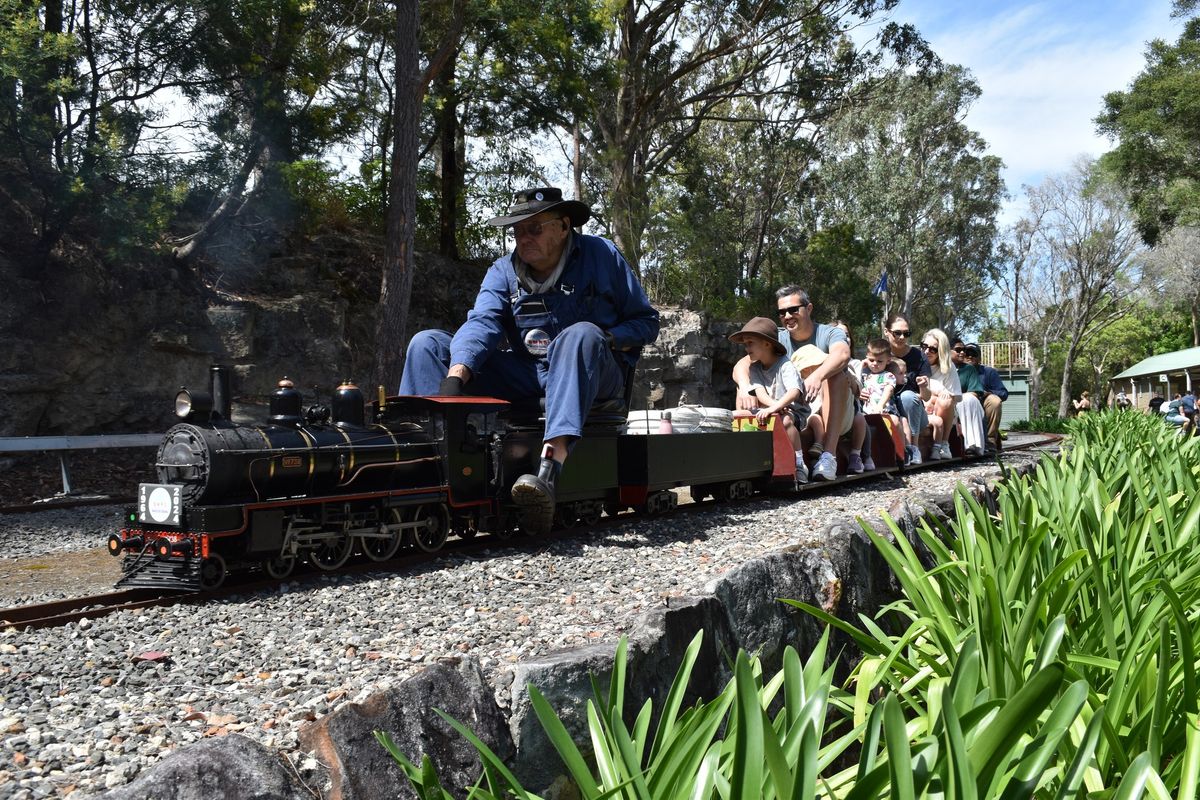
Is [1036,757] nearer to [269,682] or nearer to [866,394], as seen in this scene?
[269,682]

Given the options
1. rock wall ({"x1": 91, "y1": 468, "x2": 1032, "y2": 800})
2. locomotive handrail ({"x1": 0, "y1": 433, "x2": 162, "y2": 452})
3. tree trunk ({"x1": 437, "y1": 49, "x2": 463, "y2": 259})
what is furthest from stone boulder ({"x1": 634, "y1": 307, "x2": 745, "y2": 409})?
rock wall ({"x1": 91, "y1": 468, "x2": 1032, "y2": 800})

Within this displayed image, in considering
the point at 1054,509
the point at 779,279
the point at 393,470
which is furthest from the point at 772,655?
the point at 779,279

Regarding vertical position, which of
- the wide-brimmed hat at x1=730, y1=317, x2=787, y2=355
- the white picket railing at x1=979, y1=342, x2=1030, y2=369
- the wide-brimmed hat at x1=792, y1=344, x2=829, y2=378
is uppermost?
the white picket railing at x1=979, y1=342, x2=1030, y2=369

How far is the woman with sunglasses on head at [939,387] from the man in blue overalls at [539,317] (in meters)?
5.45

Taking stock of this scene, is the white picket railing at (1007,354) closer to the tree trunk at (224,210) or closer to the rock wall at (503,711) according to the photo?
the tree trunk at (224,210)

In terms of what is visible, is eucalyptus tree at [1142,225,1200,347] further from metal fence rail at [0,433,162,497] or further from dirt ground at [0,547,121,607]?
dirt ground at [0,547,121,607]

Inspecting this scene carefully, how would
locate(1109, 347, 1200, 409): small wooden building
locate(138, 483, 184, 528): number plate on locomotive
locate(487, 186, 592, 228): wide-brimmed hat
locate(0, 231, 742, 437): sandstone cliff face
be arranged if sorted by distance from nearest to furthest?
locate(138, 483, 184, 528): number plate on locomotive < locate(487, 186, 592, 228): wide-brimmed hat < locate(0, 231, 742, 437): sandstone cliff face < locate(1109, 347, 1200, 409): small wooden building

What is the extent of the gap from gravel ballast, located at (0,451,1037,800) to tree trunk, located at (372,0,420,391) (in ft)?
23.3

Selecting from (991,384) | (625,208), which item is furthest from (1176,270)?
(991,384)

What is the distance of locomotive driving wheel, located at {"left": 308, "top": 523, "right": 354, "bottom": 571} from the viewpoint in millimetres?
4555

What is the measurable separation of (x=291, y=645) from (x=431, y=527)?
81.5 inches

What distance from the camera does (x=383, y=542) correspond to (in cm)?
500

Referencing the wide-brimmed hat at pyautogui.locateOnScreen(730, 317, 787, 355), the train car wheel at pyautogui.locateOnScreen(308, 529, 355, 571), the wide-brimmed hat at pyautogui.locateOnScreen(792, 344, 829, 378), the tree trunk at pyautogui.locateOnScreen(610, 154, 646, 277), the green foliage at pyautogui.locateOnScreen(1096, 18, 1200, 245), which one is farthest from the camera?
the green foliage at pyautogui.locateOnScreen(1096, 18, 1200, 245)

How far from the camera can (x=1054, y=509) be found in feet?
11.2
